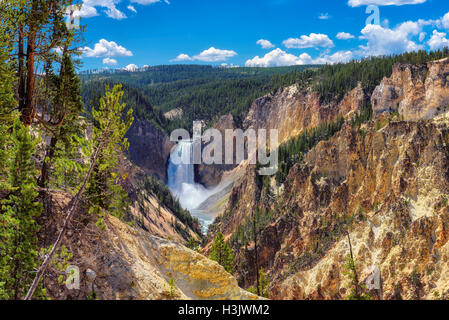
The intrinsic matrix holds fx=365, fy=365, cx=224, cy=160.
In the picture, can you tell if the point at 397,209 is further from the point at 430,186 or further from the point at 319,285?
the point at 319,285

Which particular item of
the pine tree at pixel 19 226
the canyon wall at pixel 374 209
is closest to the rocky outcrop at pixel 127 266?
the pine tree at pixel 19 226

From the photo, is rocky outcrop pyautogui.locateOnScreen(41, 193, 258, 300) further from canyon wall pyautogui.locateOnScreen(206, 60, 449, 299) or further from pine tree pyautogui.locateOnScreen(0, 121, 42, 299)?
canyon wall pyautogui.locateOnScreen(206, 60, 449, 299)

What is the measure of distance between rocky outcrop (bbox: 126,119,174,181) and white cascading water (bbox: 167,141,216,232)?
3.20 metres

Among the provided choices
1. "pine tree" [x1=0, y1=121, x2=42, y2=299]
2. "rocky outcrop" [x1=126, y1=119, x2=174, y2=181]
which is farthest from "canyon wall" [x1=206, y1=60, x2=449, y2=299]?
"rocky outcrop" [x1=126, y1=119, x2=174, y2=181]

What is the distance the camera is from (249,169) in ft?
273

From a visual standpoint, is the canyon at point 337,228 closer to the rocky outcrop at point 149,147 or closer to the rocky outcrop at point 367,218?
the rocky outcrop at point 367,218

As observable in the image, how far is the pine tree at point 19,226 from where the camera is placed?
11.8 m

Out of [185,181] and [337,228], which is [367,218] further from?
[185,181]

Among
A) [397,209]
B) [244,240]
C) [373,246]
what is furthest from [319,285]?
[244,240]

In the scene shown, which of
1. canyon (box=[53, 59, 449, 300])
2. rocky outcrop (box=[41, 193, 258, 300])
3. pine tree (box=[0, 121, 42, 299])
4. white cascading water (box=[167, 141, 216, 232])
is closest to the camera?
pine tree (box=[0, 121, 42, 299])

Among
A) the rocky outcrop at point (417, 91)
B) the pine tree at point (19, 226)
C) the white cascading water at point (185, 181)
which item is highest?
the rocky outcrop at point (417, 91)

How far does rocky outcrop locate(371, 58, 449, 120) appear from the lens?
49.0 meters

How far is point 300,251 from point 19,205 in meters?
43.6

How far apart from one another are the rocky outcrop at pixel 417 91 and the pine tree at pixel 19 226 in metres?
48.4
